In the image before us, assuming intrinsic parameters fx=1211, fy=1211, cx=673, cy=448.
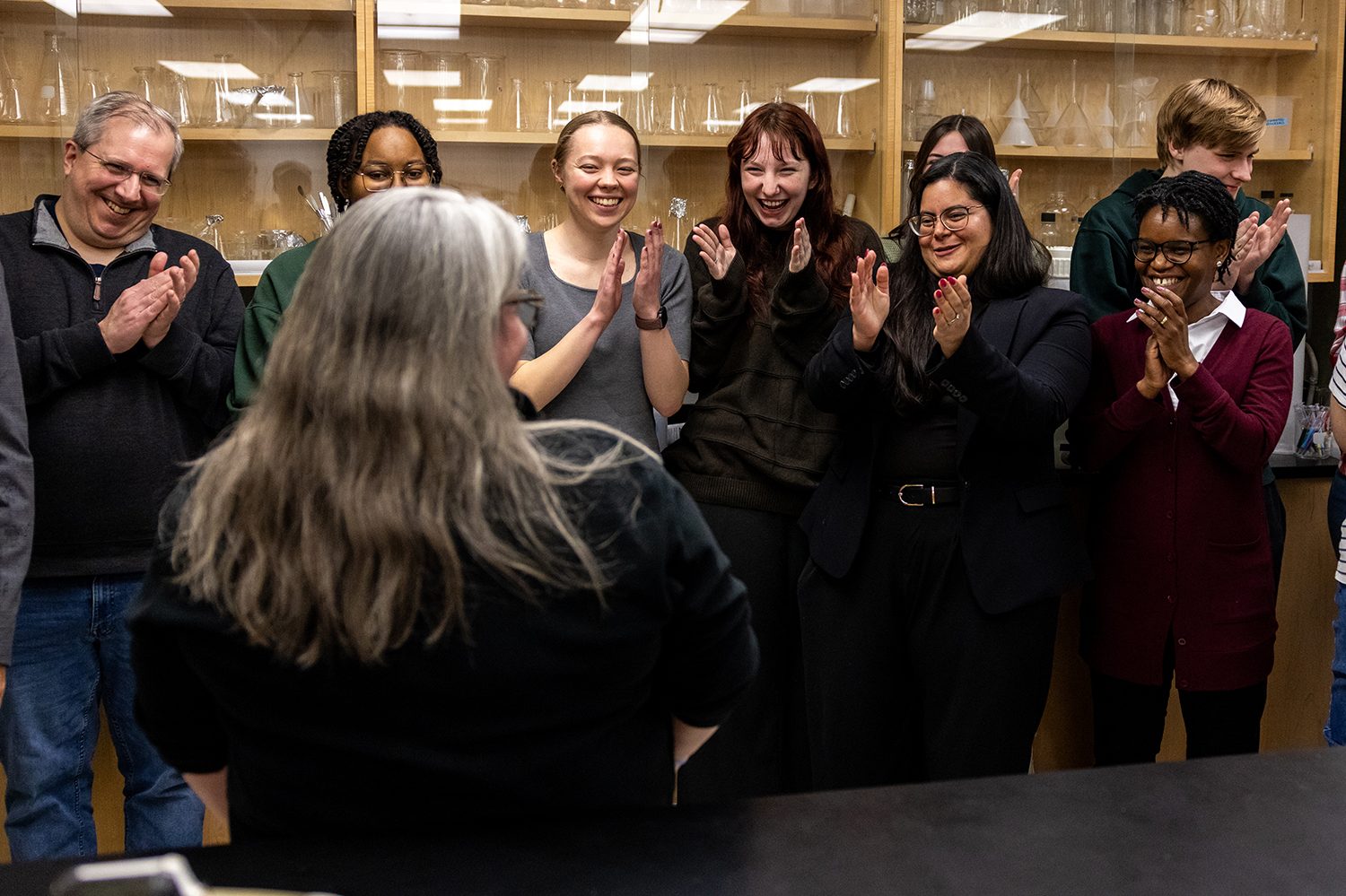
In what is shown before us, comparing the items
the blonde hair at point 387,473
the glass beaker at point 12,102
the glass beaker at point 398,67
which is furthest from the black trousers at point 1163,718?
the glass beaker at point 12,102

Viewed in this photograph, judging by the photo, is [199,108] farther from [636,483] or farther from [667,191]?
[636,483]

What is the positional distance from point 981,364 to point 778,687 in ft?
2.91

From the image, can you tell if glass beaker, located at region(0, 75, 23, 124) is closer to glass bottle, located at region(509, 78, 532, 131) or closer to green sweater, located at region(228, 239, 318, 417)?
glass bottle, located at region(509, 78, 532, 131)

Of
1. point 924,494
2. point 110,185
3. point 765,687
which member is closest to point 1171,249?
point 924,494

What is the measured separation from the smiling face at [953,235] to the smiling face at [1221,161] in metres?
0.84

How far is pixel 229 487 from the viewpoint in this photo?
997 millimetres

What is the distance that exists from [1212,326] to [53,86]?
312cm

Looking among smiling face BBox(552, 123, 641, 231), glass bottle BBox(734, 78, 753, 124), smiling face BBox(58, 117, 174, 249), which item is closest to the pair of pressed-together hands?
smiling face BBox(58, 117, 174, 249)

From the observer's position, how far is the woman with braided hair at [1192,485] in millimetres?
2229

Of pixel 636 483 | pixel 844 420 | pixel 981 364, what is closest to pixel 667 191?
pixel 844 420

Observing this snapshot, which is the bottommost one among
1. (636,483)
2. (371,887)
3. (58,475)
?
(371,887)

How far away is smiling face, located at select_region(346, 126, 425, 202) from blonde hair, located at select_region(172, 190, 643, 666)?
1.62m

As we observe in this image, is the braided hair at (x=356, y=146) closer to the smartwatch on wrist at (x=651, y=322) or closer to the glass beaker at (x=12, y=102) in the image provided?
the smartwatch on wrist at (x=651, y=322)

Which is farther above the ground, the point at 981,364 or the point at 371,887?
the point at 981,364
